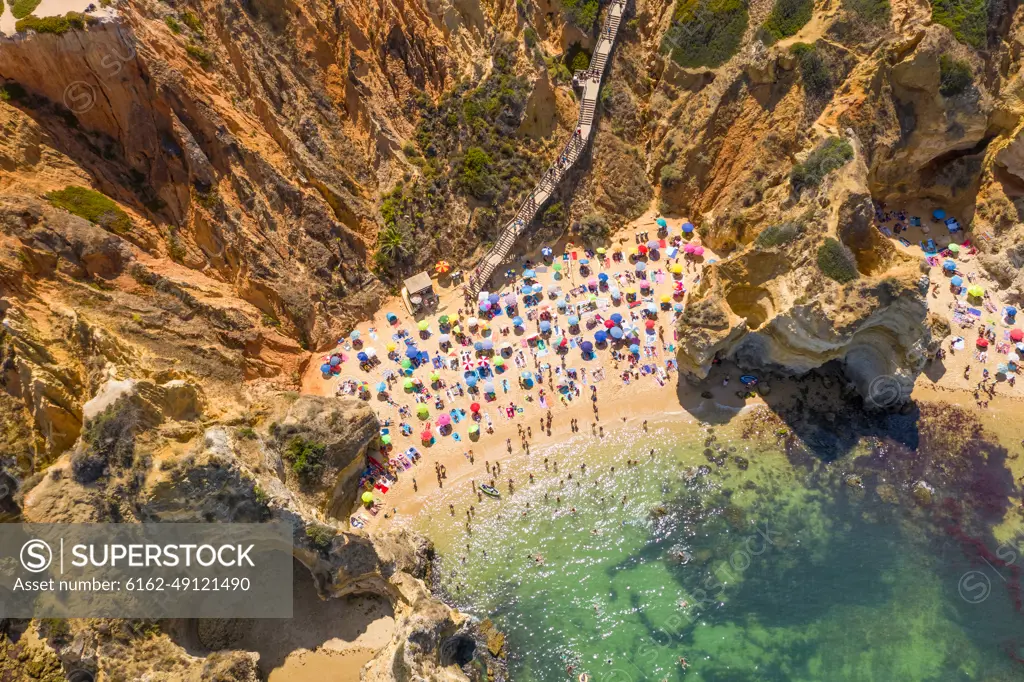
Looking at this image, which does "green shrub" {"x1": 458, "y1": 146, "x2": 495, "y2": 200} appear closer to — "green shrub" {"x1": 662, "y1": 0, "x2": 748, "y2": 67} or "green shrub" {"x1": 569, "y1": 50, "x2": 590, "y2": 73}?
"green shrub" {"x1": 569, "y1": 50, "x2": 590, "y2": 73}

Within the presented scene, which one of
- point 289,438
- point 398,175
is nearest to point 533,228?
point 398,175

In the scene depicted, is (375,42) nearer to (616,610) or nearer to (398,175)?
(398,175)

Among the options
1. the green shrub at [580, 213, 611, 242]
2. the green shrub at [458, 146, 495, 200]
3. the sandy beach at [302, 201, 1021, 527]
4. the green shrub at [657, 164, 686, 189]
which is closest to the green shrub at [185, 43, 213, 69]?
the green shrub at [458, 146, 495, 200]

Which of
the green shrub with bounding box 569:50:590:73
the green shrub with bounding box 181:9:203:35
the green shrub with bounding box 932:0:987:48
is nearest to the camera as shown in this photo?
the green shrub with bounding box 181:9:203:35

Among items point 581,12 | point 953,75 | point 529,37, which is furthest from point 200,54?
point 953,75

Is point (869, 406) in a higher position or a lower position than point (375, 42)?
lower
